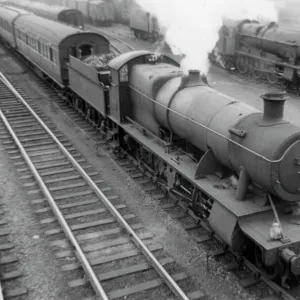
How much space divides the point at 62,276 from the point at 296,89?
55.5ft

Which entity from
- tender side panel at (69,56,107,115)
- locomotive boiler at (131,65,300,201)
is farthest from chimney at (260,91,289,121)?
tender side panel at (69,56,107,115)

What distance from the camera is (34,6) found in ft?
116

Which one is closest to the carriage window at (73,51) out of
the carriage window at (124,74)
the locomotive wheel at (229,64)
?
the carriage window at (124,74)

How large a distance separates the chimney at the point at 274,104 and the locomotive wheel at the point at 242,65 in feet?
59.0

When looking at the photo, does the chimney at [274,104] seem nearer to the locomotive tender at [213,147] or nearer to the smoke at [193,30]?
the locomotive tender at [213,147]

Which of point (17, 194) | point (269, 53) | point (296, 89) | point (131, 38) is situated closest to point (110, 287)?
point (17, 194)

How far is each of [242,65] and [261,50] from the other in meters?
2.14

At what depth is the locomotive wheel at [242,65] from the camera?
23.7 meters

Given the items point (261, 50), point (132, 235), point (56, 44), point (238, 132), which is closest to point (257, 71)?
point (261, 50)

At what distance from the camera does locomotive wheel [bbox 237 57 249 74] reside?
2366 cm

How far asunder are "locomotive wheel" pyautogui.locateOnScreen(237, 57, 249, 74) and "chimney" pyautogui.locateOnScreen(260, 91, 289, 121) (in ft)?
59.0

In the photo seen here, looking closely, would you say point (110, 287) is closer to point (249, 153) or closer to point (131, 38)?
point (249, 153)

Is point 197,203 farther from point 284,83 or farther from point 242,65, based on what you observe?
point 242,65

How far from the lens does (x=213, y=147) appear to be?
7.50 metres
